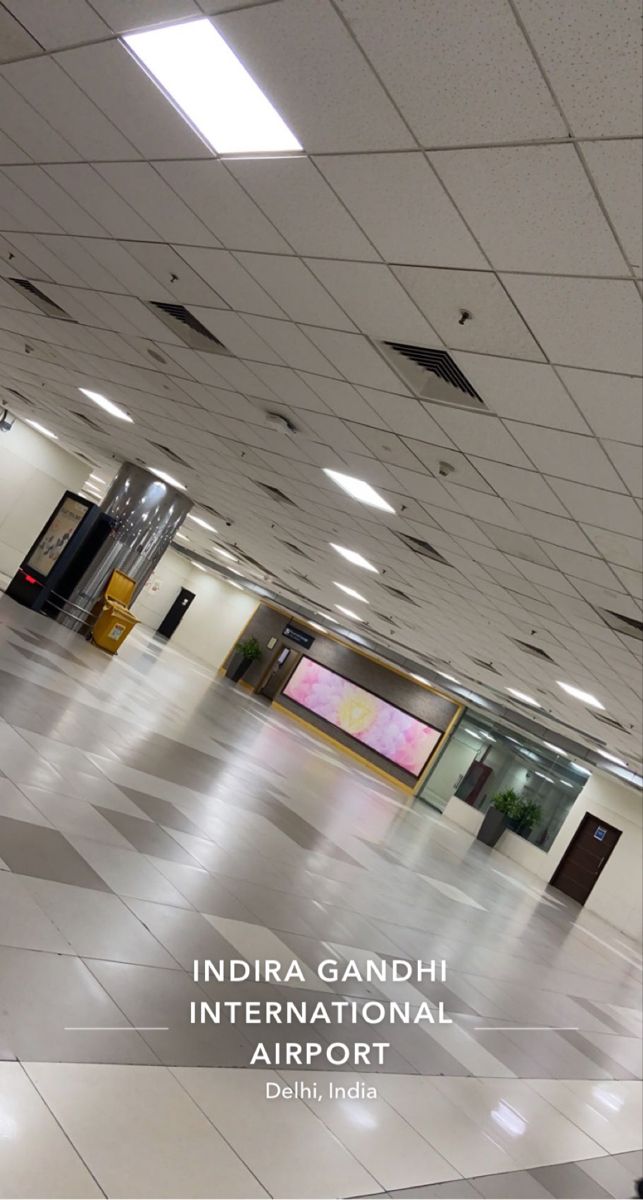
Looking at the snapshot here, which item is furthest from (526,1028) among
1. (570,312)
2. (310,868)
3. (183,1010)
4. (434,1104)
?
(570,312)

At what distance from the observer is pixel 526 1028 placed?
5316 millimetres

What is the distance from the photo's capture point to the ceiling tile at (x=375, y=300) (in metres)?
4.04

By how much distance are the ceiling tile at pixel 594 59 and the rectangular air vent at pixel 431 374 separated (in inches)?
76.9

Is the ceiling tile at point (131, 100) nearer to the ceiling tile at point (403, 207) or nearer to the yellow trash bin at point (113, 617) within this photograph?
the ceiling tile at point (403, 207)

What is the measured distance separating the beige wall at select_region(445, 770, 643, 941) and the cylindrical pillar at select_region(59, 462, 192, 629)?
1266 cm

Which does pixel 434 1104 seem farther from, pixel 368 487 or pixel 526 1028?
pixel 368 487

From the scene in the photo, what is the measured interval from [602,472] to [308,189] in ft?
7.53

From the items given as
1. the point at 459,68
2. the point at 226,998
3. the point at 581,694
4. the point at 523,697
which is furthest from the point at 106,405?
the point at 226,998

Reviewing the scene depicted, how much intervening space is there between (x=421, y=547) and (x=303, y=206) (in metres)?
5.44

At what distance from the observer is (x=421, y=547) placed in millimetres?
8914

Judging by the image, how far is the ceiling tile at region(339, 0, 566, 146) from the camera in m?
2.32

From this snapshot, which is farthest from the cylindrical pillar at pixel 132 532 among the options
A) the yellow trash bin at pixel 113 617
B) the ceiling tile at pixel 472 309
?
the ceiling tile at pixel 472 309

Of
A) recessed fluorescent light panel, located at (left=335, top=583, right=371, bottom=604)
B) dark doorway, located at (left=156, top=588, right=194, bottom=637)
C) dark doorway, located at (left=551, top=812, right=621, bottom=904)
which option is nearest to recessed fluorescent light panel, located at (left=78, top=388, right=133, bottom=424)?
recessed fluorescent light panel, located at (left=335, top=583, right=371, bottom=604)

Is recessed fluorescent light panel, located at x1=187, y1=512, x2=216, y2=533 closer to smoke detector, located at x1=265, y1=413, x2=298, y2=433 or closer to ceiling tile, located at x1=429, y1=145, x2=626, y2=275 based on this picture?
smoke detector, located at x1=265, y1=413, x2=298, y2=433
